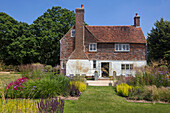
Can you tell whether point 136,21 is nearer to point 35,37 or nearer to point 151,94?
point 151,94

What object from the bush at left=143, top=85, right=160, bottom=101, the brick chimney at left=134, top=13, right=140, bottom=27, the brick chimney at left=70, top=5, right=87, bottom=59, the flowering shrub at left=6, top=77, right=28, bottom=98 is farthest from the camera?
the brick chimney at left=134, top=13, right=140, bottom=27

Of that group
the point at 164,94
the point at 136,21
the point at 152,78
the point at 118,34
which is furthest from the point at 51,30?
the point at 164,94

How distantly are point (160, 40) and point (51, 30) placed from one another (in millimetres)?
19541

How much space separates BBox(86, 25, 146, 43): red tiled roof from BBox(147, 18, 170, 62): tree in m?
5.68

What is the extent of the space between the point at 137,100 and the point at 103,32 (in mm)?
15331

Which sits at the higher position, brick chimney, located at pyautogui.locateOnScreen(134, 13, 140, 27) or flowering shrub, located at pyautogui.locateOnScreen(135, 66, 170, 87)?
brick chimney, located at pyautogui.locateOnScreen(134, 13, 140, 27)

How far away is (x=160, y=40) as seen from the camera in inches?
983

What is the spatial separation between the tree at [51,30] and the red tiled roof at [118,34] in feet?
26.8

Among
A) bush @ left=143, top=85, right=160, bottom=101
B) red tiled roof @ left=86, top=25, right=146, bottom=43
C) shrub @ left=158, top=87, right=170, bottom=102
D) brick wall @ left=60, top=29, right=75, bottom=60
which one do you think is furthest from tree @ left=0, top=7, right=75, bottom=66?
shrub @ left=158, top=87, right=170, bottom=102

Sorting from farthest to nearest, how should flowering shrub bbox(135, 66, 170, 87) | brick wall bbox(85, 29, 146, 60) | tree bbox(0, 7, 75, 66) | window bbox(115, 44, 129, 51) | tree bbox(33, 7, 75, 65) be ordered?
tree bbox(33, 7, 75, 65) < tree bbox(0, 7, 75, 66) < window bbox(115, 44, 129, 51) < brick wall bbox(85, 29, 146, 60) < flowering shrub bbox(135, 66, 170, 87)

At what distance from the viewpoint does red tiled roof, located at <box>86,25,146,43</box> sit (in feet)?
68.6

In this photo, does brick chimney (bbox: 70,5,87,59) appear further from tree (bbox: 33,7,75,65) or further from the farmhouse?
tree (bbox: 33,7,75,65)

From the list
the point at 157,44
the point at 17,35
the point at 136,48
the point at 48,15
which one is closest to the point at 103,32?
the point at 136,48

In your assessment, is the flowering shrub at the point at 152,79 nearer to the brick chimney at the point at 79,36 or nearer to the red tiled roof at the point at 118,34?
the brick chimney at the point at 79,36
